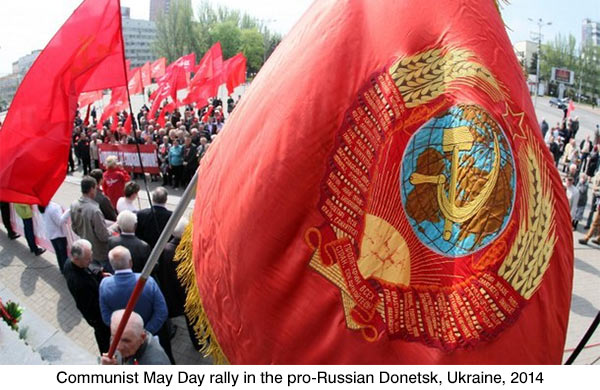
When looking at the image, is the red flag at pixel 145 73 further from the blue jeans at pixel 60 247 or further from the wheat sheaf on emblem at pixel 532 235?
the wheat sheaf on emblem at pixel 532 235

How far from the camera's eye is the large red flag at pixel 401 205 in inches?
80.9

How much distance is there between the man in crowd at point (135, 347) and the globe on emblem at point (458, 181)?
72.3 inches

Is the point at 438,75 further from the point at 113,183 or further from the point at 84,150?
the point at 84,150

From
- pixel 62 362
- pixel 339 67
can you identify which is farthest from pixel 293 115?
pixel 62 362

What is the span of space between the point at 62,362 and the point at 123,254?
5.13 ft

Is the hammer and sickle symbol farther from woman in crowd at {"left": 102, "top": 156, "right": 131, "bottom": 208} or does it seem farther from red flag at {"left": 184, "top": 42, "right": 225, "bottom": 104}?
red flag at {"left": 184, "top": 42, "right": 225, "bottom": 104}

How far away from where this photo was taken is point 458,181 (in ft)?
6.87

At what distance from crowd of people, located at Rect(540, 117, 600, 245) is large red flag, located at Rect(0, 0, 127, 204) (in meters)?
6.72

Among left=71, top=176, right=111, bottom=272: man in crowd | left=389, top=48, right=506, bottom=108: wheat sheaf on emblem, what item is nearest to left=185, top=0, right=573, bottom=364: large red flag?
left=389, top=48, right=506, bottom=108: wheat sheaf on emblem

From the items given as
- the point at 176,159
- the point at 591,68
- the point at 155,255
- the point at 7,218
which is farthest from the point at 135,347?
the point at 591,68

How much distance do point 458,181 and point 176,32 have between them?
63.2 metres

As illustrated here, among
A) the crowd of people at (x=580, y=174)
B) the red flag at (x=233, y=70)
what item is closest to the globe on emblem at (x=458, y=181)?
the crowd of people at (x=580, y=174)

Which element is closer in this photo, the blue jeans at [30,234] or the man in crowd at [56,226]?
the man in crowd at [56,226]
